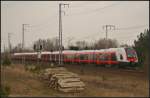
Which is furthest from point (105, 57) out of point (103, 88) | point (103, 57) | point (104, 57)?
point (103, 88)

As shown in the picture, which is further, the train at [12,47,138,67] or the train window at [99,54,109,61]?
the train window at [99,54,109,61]

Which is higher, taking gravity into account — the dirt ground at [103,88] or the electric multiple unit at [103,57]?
the electric multiple unit at [103,57]

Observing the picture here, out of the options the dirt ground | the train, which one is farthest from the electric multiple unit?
the dirt ground

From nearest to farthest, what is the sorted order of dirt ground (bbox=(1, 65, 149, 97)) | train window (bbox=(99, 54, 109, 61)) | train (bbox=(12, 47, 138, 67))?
dirt ground (bbox=(1, 65, 149, 97)) → train (bbox=(12, 47, 138, 67)) → train window (bbox=(99, 54, 109, 61))

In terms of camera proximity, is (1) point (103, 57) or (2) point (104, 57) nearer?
(2) point (104, 57)

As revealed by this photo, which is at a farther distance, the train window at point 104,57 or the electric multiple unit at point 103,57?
the train window at point 104,57

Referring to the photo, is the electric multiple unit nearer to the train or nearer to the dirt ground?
the train

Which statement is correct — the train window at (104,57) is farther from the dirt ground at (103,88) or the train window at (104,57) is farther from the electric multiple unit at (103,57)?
the dirt ground at (103,88)

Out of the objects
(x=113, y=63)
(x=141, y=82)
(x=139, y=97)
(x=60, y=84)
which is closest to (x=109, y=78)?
(x=141, y=82)

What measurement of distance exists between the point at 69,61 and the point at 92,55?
11.4 m

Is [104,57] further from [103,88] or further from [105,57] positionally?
[103,88]

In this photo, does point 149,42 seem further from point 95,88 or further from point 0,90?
point 0,90

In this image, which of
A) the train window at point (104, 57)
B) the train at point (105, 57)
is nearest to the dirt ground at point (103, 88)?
the train at point (105, 57)

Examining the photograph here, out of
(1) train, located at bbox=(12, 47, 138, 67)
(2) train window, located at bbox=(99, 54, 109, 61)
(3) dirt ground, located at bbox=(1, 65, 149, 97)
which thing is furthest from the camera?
(2) train window, located at bbox=(99, 54, 109, 61)
